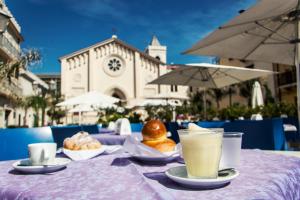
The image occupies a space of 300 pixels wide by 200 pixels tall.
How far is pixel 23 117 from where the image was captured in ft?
86.5

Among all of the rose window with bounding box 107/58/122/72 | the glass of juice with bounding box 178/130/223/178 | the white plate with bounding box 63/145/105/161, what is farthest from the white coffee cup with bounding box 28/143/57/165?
the rose window with bounding box 107/58/122/72

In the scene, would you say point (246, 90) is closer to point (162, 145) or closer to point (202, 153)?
point (162, 145)

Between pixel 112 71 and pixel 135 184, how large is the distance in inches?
1202

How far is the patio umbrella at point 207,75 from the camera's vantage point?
6.84 meters

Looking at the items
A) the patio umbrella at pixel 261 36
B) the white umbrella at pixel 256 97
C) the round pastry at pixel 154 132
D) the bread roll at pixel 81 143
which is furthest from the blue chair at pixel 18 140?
the white umbrella at pixel 256 97

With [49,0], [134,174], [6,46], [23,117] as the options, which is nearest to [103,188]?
[134,174]

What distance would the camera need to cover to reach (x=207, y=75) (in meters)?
7.59

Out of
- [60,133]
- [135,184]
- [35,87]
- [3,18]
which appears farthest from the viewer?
[35,87]

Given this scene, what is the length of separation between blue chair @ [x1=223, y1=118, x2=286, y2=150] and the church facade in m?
26.7

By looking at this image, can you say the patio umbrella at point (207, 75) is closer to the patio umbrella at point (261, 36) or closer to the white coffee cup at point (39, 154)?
the patio umbrella at point (261, 36)

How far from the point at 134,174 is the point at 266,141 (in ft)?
7.36

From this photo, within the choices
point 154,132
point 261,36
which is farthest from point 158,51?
point 154,132

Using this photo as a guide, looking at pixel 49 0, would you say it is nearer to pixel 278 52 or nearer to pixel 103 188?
pixel 278 52

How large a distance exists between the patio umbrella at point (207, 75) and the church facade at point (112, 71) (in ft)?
71.7
